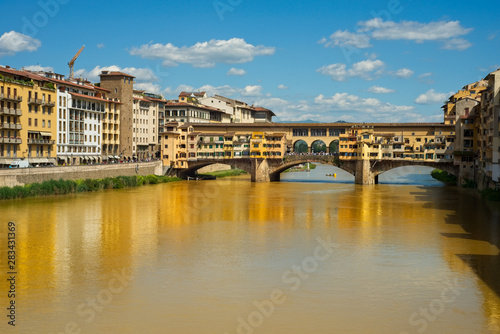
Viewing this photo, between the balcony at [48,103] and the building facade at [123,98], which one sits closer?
the balcony at [48,103]

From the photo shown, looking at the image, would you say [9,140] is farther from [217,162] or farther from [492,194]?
[492,194]

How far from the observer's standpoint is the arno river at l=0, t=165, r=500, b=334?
55.5 feet

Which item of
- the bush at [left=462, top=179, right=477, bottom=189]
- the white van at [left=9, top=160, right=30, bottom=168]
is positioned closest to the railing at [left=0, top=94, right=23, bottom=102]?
the white van at [left=9, top=160, right=30, bottom=168]

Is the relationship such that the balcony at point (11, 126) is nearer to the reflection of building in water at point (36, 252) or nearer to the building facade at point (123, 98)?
the reflection of building in water at point (36, 252)

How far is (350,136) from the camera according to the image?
65625 millimetres

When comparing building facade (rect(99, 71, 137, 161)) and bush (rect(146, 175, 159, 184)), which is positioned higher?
building facade (rect(99, 71, 137, 161))

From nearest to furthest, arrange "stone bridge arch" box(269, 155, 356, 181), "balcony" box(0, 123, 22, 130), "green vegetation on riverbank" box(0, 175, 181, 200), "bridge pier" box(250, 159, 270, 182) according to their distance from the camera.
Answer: "green vegetation on riverbank" box(0, 175, 181, 200) → "balcony" box(0, 123, 22, 130) → "stone bridge arch" box(269, 155, 356, 181) → "bridge pier" box(250, 159, 270, 182)

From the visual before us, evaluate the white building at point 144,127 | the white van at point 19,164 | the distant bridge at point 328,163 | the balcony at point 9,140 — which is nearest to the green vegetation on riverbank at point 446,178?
the distant bridge at point 328,163

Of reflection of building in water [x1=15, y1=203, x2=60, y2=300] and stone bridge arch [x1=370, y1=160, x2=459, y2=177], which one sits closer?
reflection of building in water [x1=15, y1=203, x2=60, y2=300]

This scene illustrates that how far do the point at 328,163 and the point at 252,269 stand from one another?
45.5 meters

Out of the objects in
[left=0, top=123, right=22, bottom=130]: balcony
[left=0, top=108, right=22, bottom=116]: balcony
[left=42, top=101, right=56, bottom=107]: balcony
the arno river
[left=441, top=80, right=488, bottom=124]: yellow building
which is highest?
[left=441, top=80, right=488, bottom=124]: yellow building

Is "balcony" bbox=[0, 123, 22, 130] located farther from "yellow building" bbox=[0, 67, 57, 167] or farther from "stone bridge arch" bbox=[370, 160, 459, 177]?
"stone bridge arch" bbox=[370, 160, 459, 177]

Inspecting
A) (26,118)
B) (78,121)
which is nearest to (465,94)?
(78,121)

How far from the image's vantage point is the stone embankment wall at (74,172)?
143 ft
